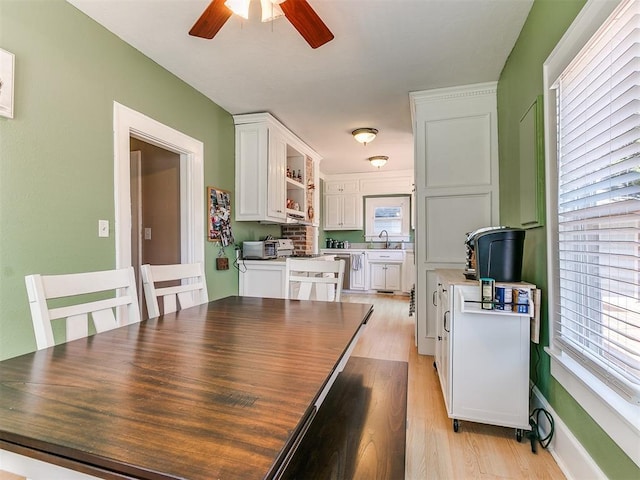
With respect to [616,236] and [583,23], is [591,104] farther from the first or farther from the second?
[616,236]

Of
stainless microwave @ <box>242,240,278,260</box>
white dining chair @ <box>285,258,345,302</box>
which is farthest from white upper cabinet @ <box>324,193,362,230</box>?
white dining chair @ <box>285,258,345,302</box>

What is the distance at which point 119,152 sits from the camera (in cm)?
211

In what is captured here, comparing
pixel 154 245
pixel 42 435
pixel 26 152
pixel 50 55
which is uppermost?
pixel 50 55

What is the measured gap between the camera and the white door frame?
210cm

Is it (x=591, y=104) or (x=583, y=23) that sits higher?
(x=583, y=23)

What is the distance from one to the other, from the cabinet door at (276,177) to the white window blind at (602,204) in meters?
2.54

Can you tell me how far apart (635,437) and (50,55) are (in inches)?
118

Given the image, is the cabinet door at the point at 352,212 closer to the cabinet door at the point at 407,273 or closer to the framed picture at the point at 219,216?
the cabinet door at the point at 407,273

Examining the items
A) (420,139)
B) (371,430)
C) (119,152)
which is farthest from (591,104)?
(119,152)

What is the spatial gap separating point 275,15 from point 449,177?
6.46 ft

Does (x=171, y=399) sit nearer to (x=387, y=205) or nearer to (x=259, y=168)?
(x=259, y=168)

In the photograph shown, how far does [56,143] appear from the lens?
1754 millimetres

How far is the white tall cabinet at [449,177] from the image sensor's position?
8.96 ft

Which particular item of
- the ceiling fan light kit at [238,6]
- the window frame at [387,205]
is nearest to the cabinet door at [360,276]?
the window frame at [387,205]
